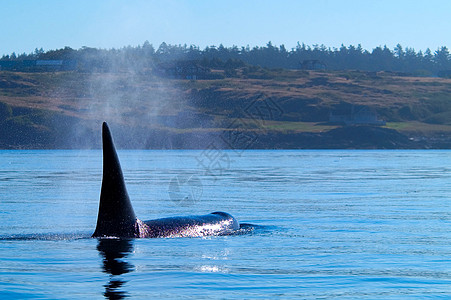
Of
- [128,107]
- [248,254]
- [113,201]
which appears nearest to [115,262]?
[113,201]

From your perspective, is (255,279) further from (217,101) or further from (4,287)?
(217,101)

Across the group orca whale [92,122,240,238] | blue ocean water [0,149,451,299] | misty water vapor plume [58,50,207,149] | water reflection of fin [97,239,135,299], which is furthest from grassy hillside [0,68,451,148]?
water reflection of fin [97,239,135,299]

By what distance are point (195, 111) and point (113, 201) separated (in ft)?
444

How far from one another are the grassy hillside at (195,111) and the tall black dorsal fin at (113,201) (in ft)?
397

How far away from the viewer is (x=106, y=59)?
167 meters

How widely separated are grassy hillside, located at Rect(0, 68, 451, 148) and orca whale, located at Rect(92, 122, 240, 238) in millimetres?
118910

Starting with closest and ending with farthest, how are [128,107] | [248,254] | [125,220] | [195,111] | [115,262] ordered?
1. [115,262]
2. [248,254]
3. [125,220]
4. [128,107]
5. [195,111]

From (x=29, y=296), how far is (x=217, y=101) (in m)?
155

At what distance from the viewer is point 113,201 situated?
15.6m

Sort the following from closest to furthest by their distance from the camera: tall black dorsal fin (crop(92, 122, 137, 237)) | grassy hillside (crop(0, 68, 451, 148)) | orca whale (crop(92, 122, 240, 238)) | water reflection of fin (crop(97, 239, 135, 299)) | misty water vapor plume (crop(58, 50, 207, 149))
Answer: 1. water reflection of fin (crop(97, 239, 135, 299))
2. tall black dorsal fin (crop(92, 122, 137, 237))
3. orca whale (crop(92, 122, 240, 238))
4. misty water vapor plume (crop(58, 50, 207, 149))
5. grassy hillside (crop(0, 68, 451, 148))

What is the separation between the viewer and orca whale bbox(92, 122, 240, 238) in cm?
1528

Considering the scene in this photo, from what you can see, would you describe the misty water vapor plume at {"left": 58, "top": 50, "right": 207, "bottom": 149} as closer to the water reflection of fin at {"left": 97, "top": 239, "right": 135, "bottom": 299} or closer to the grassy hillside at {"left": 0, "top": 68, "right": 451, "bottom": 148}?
the grassy hillside at {"left": 0, "top": 68, "right": 451, "bottom": 148}

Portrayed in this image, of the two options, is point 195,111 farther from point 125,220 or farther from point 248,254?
point 248,254

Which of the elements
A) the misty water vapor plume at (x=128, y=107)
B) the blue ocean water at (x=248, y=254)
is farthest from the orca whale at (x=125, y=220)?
the misty water vapor plume at (x=128, y=107)
